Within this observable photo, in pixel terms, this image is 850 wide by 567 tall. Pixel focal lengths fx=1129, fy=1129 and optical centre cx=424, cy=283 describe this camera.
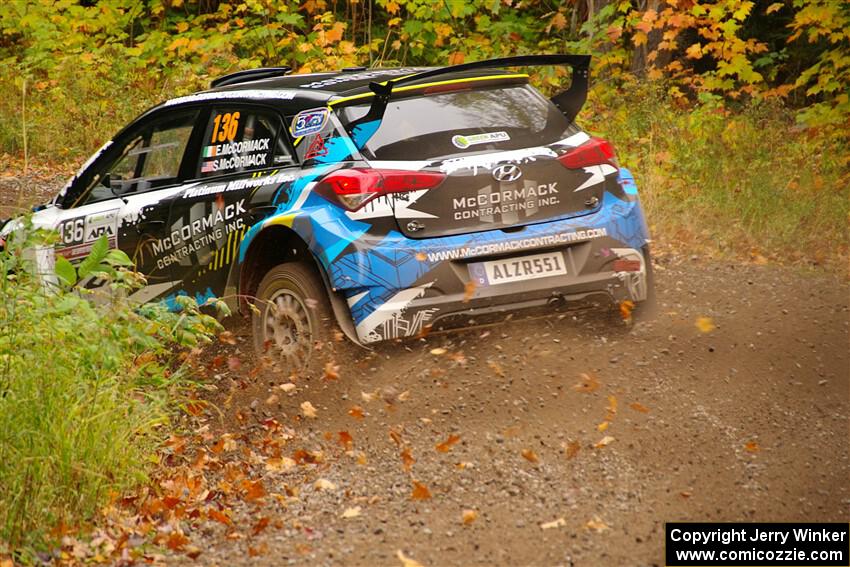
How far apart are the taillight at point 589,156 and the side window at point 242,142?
1.48m

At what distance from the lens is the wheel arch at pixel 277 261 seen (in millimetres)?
5766

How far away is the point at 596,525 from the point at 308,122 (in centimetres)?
275

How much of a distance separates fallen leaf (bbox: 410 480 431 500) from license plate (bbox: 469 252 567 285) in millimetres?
1272

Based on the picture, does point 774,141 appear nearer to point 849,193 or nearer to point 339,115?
point 849,193

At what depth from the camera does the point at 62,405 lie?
15.1 ft

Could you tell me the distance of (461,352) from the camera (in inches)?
244

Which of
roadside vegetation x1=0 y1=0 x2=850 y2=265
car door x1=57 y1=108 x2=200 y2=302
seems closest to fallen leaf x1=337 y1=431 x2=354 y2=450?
car door x1=57 y1=108 x2=200 y2=302

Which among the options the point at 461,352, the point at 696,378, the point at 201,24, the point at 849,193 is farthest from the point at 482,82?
the point at 201,24

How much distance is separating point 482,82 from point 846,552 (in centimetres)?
316

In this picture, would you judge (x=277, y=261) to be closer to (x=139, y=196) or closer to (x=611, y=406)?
(x=139, y=196)

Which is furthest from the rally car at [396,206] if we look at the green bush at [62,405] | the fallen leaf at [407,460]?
the green bush at [62,405]

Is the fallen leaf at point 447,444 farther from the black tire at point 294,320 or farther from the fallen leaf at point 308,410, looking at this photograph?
A: the black tire at point 294,320

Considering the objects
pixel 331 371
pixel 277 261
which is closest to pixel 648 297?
pixel 331 371

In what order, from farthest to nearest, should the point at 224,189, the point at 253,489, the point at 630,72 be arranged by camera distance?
1. the point at 630,72
2. the point at 224,189
3. the point at 253,489
